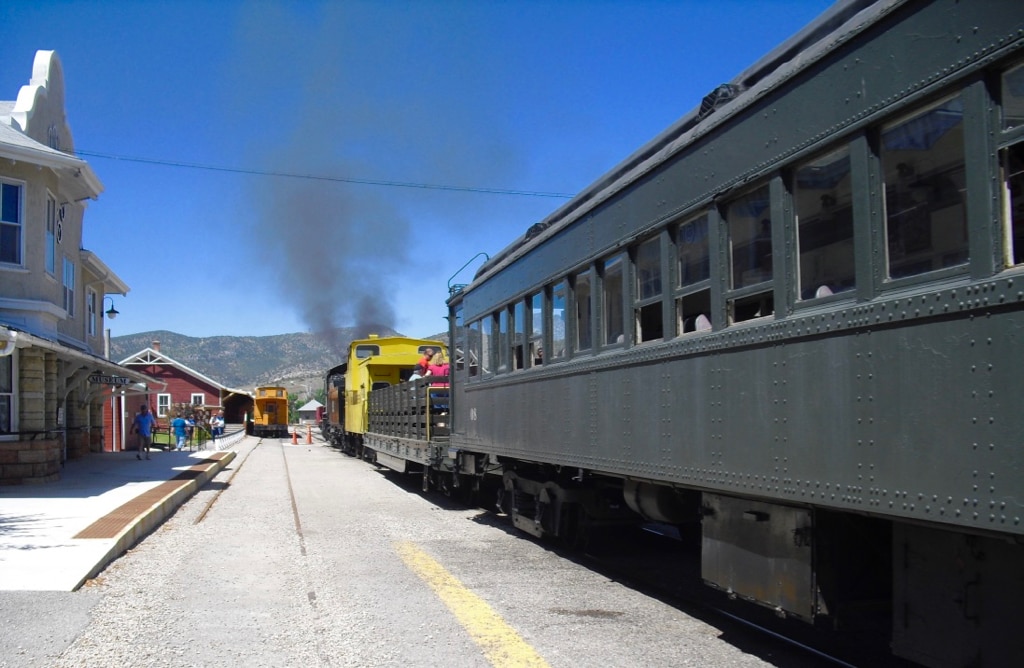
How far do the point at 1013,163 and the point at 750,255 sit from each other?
1.77m

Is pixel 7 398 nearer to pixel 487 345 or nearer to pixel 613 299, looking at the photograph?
pixel 487 345

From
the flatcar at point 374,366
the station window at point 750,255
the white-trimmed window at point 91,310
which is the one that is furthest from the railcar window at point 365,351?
the station window at point 750,255

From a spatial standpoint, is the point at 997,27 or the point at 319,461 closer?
the point at 997,27

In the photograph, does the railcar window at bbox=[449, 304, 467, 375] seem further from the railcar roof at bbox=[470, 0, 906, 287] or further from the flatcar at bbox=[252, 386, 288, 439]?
the flatcar at bbox=[252, 386, 288, 439]

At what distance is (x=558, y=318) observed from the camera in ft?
26.0

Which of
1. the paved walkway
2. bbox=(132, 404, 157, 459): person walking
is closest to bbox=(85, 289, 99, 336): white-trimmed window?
bbox=(132, 404, 157, 459): person walking

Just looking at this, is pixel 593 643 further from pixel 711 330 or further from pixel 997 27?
pixel 997 27

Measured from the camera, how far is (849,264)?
405 cm

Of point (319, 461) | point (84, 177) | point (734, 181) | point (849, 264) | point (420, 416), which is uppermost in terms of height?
point (84, 177)

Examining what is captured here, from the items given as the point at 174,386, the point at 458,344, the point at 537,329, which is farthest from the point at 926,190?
the point at 174,386

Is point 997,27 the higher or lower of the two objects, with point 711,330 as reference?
higher

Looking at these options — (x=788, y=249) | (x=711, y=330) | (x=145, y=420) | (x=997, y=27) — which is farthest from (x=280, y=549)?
(x=145, y=420)

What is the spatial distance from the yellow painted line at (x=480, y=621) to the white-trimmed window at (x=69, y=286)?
14660mm

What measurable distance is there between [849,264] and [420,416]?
399 inches
